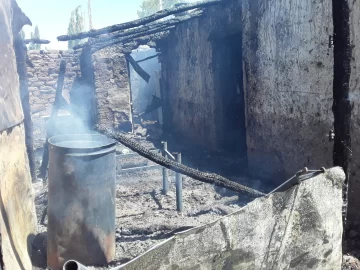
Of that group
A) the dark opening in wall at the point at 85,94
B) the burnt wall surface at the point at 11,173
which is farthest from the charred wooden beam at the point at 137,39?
the burnt wall surface at the point at 11,173

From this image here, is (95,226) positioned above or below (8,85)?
below

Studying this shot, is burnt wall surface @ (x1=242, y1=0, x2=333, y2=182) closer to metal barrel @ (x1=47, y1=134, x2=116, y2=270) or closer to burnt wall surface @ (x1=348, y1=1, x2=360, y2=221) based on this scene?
burnt wall surface @ (x1=348, y1=1, x2=360, y2=221)

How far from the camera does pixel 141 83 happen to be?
63.1ft

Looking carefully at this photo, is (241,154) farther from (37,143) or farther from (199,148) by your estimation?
(37,143)

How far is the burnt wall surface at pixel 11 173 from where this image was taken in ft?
10.1

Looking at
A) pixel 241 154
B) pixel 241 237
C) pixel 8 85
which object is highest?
pixel 8 85

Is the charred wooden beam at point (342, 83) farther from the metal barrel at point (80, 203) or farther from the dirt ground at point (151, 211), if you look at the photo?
the metal barrel at point (80, 203)

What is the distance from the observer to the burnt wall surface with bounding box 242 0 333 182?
5.07 meters

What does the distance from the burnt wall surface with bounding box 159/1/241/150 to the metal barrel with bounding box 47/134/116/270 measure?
497 cm

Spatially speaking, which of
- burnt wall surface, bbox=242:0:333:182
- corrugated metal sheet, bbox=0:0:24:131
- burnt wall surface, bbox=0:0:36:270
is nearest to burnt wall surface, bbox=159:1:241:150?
burnt wall surface, bbox=242:0:333:182

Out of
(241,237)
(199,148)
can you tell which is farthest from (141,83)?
(241,237)

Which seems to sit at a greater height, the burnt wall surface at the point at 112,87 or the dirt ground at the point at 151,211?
the burnt wall surface at the point at 112,87

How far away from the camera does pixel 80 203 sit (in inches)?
145

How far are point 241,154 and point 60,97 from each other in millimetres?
7162
